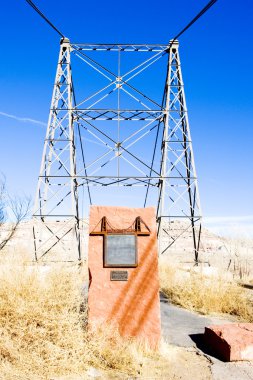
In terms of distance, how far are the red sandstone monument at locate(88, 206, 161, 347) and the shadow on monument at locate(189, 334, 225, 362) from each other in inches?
30.7

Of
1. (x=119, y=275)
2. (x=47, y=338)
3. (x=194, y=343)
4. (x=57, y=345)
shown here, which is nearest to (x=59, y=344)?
(x=57, y=345)

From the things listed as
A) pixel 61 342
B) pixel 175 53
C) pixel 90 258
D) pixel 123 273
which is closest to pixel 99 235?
pixel 90 258

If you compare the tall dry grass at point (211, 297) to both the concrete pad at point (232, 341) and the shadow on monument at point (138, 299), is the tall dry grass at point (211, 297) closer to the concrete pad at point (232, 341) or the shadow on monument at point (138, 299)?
the concrete pad at point (232, 341)

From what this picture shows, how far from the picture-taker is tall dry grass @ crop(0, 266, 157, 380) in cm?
383

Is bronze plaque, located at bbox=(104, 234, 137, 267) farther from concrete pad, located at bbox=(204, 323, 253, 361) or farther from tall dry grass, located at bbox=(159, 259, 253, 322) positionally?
tall dry grass, located at bbox=(159, 259, 253, 322)

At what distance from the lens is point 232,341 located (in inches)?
183

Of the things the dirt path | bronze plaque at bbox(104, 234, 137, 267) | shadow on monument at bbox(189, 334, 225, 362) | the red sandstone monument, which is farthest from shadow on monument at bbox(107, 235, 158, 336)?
shadow on monument at bbox(189, 334, 225, 362)

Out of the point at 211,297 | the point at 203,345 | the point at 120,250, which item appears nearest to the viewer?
the point at 120,250

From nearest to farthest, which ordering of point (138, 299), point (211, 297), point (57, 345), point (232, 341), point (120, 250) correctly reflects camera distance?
point (57, 345) → point (232, 341) → point (138, 299) → point (120, 250) → point (211, 297)

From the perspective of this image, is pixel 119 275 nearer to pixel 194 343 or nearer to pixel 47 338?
pixel 47 338

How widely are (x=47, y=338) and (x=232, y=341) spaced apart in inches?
103

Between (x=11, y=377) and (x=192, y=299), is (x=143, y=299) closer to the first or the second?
(x=11, y=377)

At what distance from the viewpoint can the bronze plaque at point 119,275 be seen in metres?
5.09

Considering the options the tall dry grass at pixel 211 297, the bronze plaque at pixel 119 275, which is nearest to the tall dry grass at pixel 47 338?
the bronze plaque at pixel 119 275
